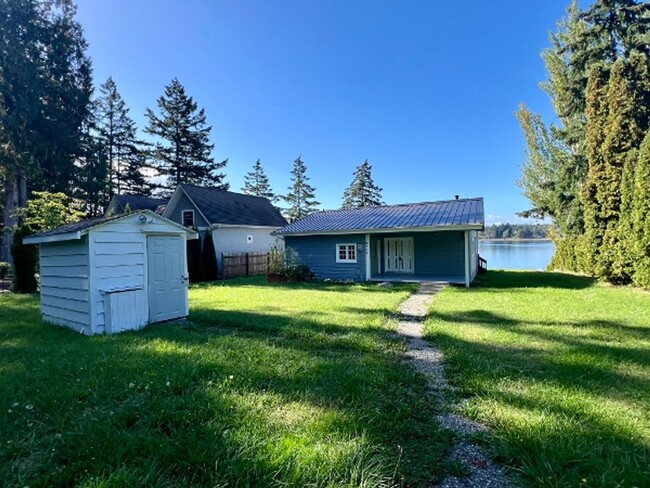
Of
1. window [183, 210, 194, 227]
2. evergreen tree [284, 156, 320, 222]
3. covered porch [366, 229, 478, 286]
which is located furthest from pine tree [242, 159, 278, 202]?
covered porch [366, 229, 478, 286]

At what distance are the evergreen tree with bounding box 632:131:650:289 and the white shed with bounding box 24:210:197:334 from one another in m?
12.8

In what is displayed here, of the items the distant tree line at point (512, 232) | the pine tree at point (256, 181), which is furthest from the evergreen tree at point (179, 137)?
the distant tree line at point (512, 232)

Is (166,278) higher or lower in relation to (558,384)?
higher

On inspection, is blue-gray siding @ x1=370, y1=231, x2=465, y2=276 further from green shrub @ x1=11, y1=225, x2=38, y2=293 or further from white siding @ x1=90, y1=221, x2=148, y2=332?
→ green shrub @ x1=11, y1=225, x2=38, y2=293

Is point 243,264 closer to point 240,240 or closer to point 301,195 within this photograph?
point 240,240

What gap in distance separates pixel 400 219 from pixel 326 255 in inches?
148

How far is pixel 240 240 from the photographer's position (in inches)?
776

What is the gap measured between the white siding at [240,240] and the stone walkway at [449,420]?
12.5 meters

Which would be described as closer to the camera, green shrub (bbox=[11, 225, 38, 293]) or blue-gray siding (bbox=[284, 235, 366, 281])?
green shrub (bbox=[11, 225, 38, 293])

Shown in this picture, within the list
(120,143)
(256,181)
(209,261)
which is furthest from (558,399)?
(256,181)

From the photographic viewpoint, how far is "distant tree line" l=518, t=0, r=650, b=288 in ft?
35.4

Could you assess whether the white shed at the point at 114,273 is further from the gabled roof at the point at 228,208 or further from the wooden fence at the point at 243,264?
the gabled roof at the point at 228,208

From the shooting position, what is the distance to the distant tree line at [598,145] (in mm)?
10781

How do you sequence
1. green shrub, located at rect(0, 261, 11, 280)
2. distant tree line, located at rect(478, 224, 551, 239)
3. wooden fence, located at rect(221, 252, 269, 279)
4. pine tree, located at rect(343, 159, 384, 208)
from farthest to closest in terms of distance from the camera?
distant tree line, located at rect(478, 224, 551, 239) < pine tree, located at rect(343, 159, 384, 208) < wooden fence, located at rect(221, 252, 269, 279) < green shrub, located at rect(0, 261, 11, 280)
